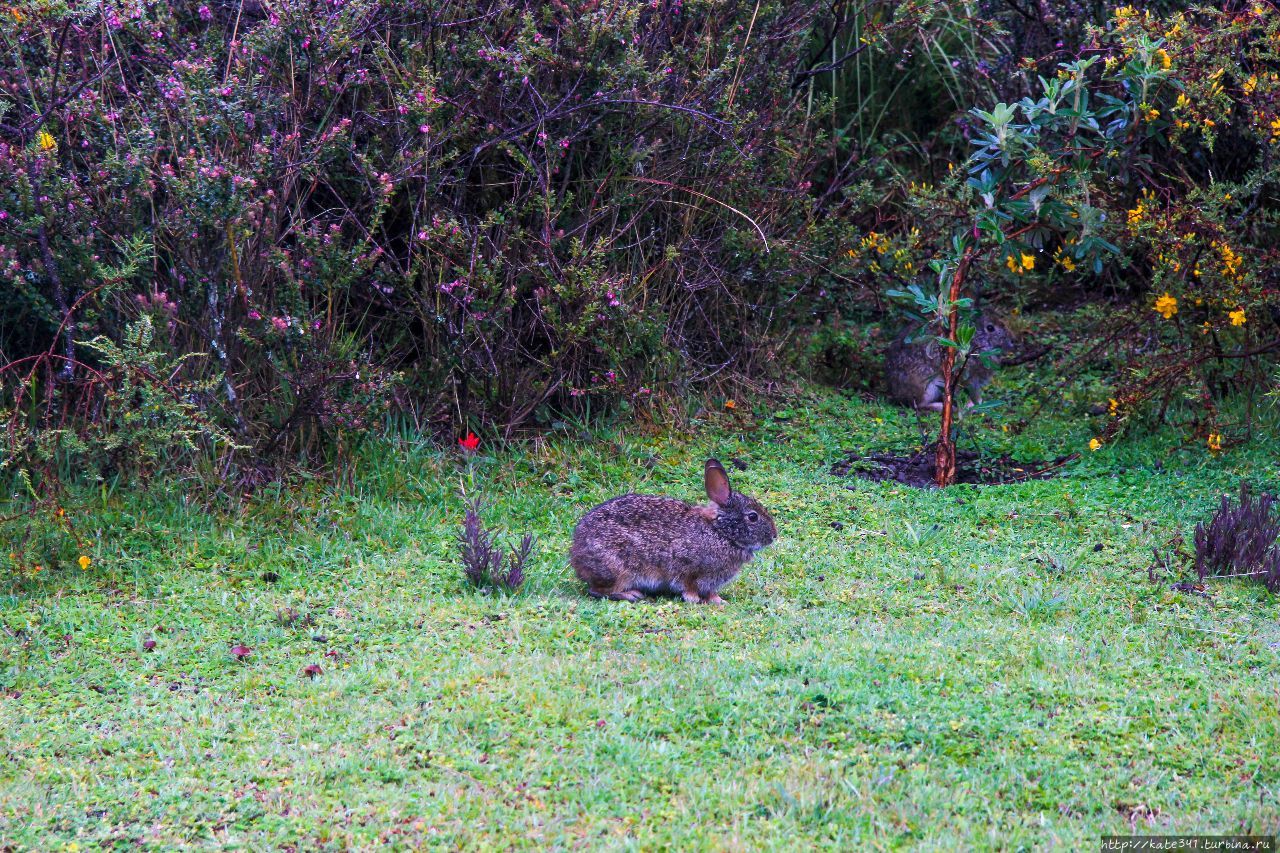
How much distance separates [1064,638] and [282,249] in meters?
4.57

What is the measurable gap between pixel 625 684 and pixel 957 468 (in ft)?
13.3

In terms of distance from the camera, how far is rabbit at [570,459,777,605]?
19.5ft

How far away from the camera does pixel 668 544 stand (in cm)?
598

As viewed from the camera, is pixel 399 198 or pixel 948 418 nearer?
pixel 948 418

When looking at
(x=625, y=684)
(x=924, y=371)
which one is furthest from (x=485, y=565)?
(x=924, y=371)

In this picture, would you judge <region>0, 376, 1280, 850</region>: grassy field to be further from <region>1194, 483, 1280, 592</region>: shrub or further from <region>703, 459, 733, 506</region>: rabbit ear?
<region>703, 459, 733, 506</region>: rabbit ear

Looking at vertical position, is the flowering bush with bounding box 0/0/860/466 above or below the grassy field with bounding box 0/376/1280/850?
above

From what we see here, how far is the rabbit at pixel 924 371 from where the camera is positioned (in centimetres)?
958

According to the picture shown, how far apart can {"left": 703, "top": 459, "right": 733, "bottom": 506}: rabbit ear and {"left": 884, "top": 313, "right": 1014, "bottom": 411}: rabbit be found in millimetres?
3748

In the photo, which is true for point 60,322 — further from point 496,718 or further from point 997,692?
point 997,692

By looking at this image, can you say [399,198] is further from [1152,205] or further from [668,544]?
[1152,205]

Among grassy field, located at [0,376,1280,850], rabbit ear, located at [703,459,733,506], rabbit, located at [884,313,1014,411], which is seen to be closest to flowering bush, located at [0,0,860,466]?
grassy field, located at [0,376,1280,850]

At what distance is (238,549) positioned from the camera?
6406mm

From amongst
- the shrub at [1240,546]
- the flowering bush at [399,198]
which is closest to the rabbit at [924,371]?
the flowering bush at [399,198]
